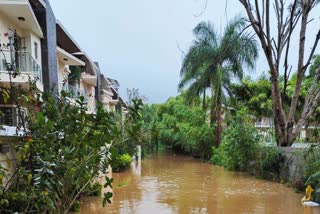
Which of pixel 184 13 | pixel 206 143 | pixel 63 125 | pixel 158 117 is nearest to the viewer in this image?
pixel 63 125

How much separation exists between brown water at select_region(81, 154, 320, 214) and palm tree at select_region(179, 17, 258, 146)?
19.8 feet

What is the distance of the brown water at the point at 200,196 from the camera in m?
9.00

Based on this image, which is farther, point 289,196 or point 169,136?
point 169,136

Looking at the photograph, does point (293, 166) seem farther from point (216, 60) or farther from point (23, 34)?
point (23, 34)

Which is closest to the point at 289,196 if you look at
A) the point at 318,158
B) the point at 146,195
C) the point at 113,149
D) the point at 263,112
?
the point at 318,158

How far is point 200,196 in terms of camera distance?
1087 centimetres

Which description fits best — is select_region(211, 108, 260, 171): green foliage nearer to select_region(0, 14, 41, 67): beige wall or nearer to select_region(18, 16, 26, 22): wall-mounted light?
select_region(0, 14, 41, 67): beige wall

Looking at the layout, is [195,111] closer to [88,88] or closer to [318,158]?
[88,88]

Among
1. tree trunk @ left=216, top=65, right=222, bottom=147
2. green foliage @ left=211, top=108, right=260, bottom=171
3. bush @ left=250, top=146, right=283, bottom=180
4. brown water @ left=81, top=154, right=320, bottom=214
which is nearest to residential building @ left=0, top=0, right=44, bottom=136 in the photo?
brown water @ left=81, top=154, right=320, bottom=214

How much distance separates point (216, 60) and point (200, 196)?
1083cm

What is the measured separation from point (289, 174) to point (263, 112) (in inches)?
494

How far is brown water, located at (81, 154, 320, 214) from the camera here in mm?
9000

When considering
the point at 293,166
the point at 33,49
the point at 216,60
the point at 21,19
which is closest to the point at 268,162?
the point at 293,166

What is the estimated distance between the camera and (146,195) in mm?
11016
